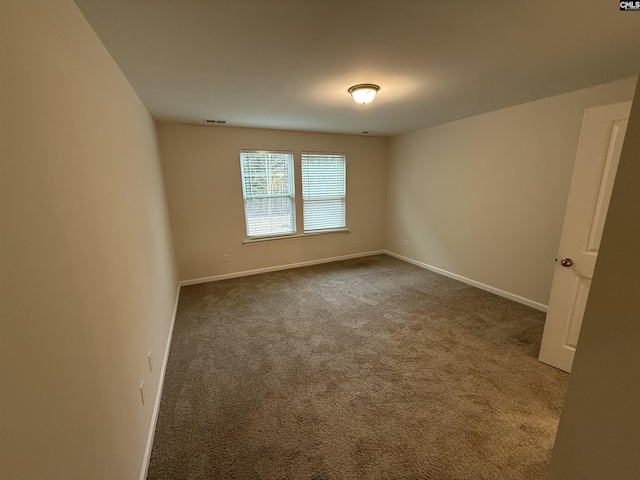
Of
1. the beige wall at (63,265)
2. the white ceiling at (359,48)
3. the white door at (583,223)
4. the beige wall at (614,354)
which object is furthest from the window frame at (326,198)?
the beige wall at (614,354)

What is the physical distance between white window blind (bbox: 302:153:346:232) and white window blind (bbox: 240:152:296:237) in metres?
0.28

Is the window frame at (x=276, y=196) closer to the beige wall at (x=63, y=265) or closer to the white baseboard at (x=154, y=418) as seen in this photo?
the white baseboard at (x=154, y=418)

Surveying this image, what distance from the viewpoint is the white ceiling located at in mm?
1270

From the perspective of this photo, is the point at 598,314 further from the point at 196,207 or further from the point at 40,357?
the point at 196,207

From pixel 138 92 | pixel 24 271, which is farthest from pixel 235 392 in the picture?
pixel 138 92

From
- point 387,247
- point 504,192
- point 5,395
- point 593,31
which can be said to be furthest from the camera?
point 387,247

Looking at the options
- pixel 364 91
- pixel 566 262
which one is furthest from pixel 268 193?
pixel 566 262

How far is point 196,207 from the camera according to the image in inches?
152

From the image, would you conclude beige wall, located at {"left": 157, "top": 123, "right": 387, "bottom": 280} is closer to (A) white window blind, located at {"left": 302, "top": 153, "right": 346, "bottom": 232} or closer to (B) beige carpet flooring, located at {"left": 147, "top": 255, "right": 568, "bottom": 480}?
(A) white window blind, located at {"left": 302, "top": 153, "right": 346, "bottom": 232}

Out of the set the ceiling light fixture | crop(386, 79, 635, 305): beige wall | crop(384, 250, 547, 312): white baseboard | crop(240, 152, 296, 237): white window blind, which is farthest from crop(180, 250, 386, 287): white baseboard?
the ceiling light fixture

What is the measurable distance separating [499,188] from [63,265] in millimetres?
4043

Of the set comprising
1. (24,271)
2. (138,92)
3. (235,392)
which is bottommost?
(235,392)

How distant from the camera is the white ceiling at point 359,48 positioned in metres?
1.27

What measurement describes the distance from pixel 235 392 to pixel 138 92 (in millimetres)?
2661
